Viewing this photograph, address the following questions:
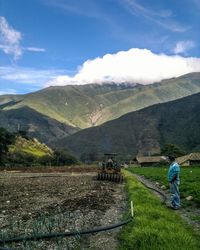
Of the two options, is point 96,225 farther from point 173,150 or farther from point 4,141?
point 173,150

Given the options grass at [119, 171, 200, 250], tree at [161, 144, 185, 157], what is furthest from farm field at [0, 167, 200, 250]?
tree at [161, 144, 185, 157]

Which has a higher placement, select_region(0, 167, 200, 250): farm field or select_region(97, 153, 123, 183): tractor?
select_region(97, 153, 123, 183): tractor

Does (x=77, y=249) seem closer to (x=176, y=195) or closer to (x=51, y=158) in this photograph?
(x=176, y=195)

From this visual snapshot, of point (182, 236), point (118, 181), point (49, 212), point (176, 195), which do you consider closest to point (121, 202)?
point (176, 195)

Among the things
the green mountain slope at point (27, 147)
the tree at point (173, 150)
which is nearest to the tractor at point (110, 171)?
the green mountain slope at point (27, 147)

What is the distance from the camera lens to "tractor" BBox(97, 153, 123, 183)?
40381 millimetres

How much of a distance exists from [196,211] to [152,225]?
626cm

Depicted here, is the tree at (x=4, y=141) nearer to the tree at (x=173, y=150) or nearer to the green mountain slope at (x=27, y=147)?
the green mountain slope at (x=27, y=147)

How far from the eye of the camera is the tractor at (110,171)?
40381 mm

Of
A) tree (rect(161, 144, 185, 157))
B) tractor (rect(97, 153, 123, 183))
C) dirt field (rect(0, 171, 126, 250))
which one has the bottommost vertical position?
dirt field (rect(0, 171, 126, 250))

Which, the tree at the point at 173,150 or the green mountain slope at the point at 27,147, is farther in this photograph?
the tree at the point at 173,150

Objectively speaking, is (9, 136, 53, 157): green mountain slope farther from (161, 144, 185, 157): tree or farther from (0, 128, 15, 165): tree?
(161, 144, 185, 157): tree

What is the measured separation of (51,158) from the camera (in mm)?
123250

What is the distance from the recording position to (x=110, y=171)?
137 feet
